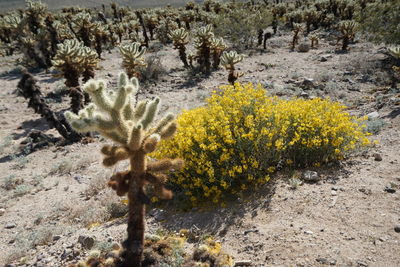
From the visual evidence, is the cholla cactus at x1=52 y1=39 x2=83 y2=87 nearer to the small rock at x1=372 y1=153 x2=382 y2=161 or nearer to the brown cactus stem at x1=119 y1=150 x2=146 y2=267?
the brown cactus stem at x1=119 y1=150 x2=146 y2=267

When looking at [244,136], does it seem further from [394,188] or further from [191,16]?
[191,16]

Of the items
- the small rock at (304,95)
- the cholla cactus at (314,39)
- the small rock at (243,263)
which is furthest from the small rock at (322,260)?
the cholla cactus at (314,39)

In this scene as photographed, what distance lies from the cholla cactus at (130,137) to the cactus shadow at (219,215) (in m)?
1.33

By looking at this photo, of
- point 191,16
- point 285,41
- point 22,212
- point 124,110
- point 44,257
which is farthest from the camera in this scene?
A: point 191,16

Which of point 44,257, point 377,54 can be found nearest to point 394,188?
point 44,257

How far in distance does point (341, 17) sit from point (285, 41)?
24.5 feet

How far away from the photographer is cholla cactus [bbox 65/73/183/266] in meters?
3.22

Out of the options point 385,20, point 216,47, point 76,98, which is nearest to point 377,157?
point 76,98

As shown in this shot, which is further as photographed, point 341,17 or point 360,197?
point 341,17

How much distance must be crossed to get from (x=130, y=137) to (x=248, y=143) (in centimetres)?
263

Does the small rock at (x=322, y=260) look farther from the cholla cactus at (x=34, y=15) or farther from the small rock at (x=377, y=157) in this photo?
the cholla cactus at (x=34, y=15)

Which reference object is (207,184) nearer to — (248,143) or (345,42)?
(248,143)

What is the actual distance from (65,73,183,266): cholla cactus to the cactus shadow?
52.5 inches

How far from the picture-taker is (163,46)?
25.0 m
